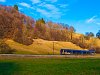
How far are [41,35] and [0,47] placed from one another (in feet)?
230

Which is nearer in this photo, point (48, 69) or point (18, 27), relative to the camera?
point (48, 69)

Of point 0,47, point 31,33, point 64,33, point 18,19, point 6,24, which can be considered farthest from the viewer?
point 64,33

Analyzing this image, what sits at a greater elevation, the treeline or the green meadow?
the treeline

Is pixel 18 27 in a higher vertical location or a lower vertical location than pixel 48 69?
higher

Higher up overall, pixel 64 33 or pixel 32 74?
pixel 64 33

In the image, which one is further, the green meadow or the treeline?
the treeline

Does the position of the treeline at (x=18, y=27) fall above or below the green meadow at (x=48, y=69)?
above

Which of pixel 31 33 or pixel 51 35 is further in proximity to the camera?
pixel 51 35

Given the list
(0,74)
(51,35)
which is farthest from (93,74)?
(51,35)

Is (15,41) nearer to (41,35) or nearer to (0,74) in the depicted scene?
(41,35)


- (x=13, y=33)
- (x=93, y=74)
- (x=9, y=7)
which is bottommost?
(x=93, y=74)

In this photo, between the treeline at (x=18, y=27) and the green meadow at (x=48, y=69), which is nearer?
the green meadow at (x=48, y=69)

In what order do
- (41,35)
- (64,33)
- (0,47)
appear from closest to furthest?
(0,47) → (41,35) → (64,33)

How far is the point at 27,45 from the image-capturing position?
127938 millimetres
